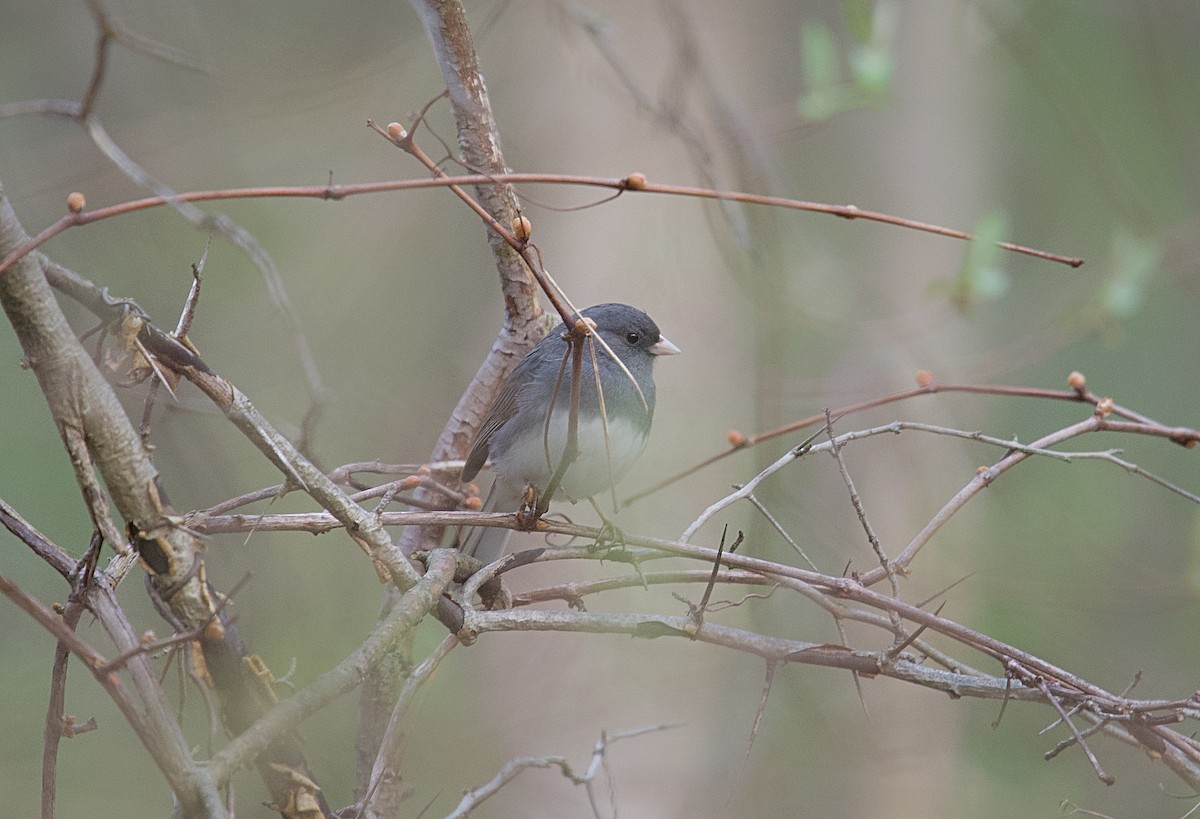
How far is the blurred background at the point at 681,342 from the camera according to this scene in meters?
3.22

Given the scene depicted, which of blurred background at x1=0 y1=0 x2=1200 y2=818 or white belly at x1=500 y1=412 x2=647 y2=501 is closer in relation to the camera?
white belly at x1=500 y1=412 x2=647 y2=501

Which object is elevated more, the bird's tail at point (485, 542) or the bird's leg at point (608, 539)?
the bird's tail at point (485, 542)

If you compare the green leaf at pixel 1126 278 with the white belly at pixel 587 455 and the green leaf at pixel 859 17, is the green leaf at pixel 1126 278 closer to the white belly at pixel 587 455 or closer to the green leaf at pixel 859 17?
the green leaf at pixel 859 17

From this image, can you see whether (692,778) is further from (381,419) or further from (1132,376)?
(1132,376)

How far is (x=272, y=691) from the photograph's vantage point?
1.46 meters

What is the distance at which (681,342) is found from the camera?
152 inches

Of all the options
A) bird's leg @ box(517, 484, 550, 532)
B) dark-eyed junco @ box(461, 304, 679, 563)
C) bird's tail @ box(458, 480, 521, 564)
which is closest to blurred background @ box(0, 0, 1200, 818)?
bird's tail @ box(458, 480, 521, 564)

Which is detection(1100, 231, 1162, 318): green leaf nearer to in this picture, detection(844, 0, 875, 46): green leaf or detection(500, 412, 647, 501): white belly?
detection(844, 0, 875, 46): green leaf

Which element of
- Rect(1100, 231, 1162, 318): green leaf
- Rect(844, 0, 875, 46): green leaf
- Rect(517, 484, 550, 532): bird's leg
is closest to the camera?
Rect(517, 484, 550, 532): bird's leg

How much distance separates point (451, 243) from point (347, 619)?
116 inches

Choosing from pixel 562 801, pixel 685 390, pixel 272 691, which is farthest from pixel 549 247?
pixel 272 691

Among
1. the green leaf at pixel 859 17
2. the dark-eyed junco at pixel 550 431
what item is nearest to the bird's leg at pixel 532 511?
the dark-eyed junco at pixel 550 431

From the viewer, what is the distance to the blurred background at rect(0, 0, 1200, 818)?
3.22 meters

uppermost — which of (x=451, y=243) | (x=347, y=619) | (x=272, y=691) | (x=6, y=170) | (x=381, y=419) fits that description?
(x=451, y=243)
